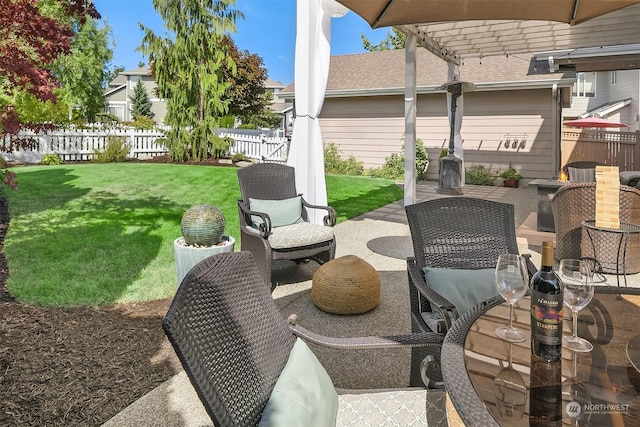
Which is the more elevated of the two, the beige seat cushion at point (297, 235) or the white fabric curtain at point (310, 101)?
the white fabric curtain at point (310, 101)

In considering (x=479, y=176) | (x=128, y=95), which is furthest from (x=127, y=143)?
(x=128, y=95)

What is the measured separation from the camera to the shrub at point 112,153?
14.7 meters

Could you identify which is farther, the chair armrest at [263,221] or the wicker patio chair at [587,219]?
the wicker patio chair at [587,219]

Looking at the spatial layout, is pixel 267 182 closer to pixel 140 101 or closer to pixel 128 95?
pixel 140 101

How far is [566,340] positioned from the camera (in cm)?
149

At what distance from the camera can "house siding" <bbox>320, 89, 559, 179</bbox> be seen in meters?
12.3

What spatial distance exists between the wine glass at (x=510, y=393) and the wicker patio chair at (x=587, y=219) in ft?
12.9

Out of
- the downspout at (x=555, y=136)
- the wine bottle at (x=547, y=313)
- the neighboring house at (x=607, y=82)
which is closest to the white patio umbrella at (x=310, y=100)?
the wine bottle at (x=547, y=313)

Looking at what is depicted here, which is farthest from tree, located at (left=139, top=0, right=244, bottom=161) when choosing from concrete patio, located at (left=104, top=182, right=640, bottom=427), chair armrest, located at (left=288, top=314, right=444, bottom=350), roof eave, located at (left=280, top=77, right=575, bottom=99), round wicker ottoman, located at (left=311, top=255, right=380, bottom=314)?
chair armrest, located at (left=288, top=314, right=444, bottom=350)

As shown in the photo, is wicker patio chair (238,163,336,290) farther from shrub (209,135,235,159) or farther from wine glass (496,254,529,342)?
shrub (209,135,235,159)

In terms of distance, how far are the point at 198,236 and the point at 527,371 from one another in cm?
299

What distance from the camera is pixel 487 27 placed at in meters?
6.27

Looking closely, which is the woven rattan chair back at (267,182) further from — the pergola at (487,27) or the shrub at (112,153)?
the shrub at (112,153)

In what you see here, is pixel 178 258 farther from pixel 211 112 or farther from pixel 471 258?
pixel 211 112
